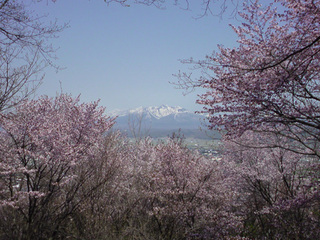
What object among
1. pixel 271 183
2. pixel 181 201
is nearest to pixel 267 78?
pixel 181 201

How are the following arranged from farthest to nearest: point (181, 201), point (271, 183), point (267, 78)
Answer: point (271, 183), point (181, 201), point (267, 78)

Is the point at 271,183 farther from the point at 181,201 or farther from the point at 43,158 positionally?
the point at 43,158

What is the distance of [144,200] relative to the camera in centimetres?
991

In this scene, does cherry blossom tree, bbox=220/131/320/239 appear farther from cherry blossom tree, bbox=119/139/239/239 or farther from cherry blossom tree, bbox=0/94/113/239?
cherry blossom tree, bbox=0/94/113/239

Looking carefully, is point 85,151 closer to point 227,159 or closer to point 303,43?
point 303,43

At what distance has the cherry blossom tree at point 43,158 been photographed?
6.62 meters

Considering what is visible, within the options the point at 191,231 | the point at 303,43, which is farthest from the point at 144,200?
the point at 303,43

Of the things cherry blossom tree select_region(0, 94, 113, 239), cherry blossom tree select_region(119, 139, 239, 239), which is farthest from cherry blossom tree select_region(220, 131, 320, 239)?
cherry blossom tree select_region(0, 94, 113, 239)

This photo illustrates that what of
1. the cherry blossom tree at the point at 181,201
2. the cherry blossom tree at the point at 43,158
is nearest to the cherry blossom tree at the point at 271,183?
the cherry blossom tree at the point at 181,201

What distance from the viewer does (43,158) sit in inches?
244

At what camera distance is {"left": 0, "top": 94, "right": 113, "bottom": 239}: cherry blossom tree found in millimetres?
6621

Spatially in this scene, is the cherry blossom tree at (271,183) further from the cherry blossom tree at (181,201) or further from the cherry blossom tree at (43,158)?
the cherry blossom tree at (43,158)

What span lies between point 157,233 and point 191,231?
1.20 metres

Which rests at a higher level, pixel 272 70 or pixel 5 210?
pixel 272 70
